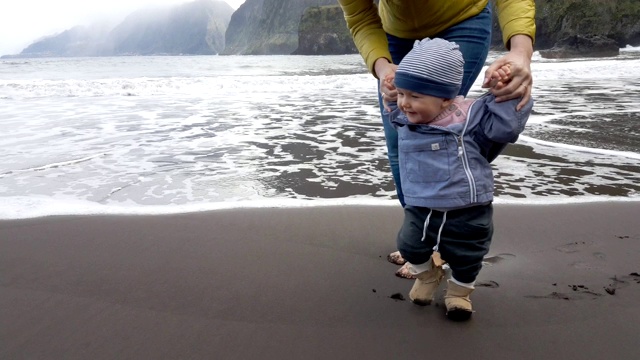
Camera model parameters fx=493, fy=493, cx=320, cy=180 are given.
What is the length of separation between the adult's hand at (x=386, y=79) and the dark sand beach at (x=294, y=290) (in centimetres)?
83

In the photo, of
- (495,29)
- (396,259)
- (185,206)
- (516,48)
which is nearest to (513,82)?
(516,48)

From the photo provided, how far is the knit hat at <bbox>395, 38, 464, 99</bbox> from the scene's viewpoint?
165cm

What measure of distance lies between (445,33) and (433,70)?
0.47 metres

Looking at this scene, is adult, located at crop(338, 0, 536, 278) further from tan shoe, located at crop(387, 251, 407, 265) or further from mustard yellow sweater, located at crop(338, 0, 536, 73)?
tan shoe, located at crop(387, 251, 407, 265)

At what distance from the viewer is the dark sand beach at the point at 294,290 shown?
5.56 feet

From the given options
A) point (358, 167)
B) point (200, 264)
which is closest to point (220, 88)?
point (358, 167)

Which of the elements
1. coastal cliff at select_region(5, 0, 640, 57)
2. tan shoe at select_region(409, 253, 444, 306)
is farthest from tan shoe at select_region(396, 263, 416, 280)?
coastal cliff at select_region(5, 0, 640, 57)

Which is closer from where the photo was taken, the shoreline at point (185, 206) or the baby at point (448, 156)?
the baby at point (448, 156)

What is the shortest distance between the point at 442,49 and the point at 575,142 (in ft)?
13.7

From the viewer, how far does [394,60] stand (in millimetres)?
2264

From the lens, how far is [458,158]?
172cm

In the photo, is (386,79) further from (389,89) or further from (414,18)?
(414,18)

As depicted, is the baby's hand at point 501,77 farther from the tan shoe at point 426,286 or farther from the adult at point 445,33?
the tan shoe at point 426,286

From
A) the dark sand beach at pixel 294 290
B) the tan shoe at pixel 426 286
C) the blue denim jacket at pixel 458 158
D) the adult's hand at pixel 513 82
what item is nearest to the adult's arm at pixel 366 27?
the blue denim jacket at pixel 458 158
